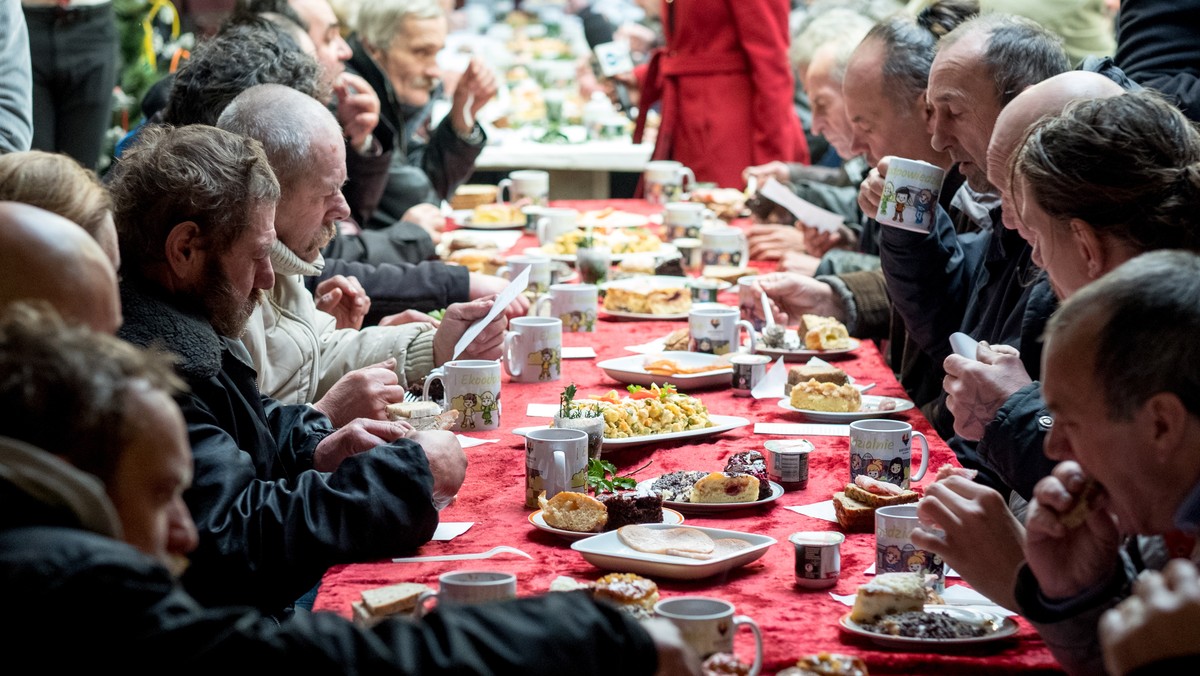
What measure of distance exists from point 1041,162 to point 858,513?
647mm

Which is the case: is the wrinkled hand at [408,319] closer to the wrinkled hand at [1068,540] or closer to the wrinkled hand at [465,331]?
the wrinkled hand at [465,331]

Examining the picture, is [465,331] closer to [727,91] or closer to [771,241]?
[771,241]

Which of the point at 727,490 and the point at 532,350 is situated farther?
the point at 532,350

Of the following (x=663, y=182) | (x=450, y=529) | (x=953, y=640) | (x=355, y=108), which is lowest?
(x=663, y=182)

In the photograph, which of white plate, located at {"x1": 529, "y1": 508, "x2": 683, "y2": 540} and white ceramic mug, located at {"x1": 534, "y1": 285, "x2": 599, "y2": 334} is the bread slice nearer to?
white plate, located at {"x1": 529, "y1": 508, "x2": 683, "y2": 540}

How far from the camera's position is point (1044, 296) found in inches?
106

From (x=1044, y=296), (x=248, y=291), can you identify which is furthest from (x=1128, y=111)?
(x=248, y=291)

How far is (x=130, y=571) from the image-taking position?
4.09 feet

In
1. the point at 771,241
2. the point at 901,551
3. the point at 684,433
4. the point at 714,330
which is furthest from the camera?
the point at 771,241

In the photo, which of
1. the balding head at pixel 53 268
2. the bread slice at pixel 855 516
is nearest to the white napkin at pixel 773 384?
the bread slice at pixel 855 516

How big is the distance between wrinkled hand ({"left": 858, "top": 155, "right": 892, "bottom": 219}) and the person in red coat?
3.77 metres

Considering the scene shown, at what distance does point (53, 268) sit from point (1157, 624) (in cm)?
123

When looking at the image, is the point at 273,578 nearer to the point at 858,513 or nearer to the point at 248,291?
the point at 248,291

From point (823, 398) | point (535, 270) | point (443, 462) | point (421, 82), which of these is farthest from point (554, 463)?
point (421, 82)
